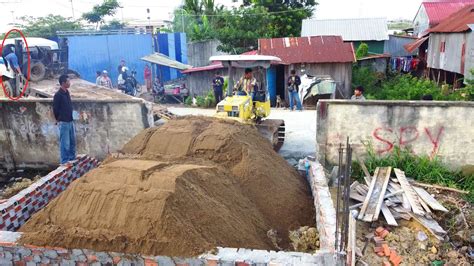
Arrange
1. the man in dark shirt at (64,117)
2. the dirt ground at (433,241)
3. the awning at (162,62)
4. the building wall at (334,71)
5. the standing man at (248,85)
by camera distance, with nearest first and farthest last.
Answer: the dirt ground at (433,241) < the man in dark shirt at (64,117) < the standing man at (248,85) < the building wall at (334,71) < the awning at (162,62)

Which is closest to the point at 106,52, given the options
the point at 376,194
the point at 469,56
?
the point at 469,56

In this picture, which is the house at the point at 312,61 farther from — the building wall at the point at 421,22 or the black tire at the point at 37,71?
the building wall at the point at 421,22

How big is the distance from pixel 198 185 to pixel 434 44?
19.7 metres

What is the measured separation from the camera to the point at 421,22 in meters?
29.8

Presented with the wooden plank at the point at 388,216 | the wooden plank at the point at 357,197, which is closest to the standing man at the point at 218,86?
the wooden plank at the point at 357,197

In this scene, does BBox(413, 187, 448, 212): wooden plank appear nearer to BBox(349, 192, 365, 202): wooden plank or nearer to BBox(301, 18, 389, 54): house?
BBox(349, 192, 365, 202): wooden plank

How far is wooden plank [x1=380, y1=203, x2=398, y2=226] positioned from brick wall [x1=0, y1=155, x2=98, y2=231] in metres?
4.96

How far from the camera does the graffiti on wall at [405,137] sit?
8172 mm

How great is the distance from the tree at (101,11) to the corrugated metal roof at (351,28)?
16406 millimetres

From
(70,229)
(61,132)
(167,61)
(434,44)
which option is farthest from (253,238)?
(434,44)

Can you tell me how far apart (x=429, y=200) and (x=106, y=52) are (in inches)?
782

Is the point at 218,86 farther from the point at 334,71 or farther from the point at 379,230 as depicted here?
the point at 379,230

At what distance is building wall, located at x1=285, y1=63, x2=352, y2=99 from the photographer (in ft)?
59.4

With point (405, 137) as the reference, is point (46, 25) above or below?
above
